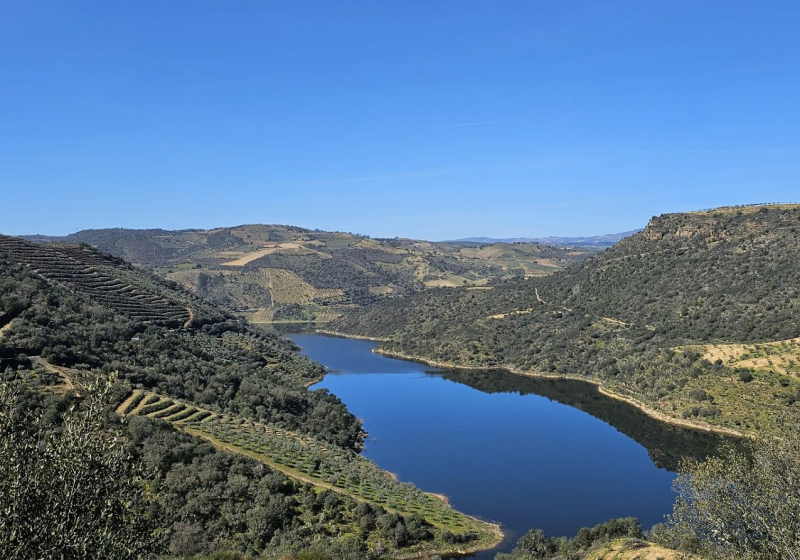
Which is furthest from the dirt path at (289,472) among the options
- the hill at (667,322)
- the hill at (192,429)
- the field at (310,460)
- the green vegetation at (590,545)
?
the hill at (667,322)

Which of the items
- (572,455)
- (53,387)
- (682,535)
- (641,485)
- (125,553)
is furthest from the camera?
(572,455)

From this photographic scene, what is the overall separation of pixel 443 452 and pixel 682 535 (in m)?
44.9

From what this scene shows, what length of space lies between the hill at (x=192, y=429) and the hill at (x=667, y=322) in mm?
43415

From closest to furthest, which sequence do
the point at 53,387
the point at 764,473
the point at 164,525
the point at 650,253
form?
the point at 164,525 < the point at 764,473 < the point at 53,387 < the point at 650,253

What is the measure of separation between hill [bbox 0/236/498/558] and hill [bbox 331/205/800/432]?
43415 mm

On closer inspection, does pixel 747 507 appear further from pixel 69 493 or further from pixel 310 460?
pixel 310 460

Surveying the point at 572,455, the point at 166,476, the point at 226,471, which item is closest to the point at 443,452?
the point at 572,455

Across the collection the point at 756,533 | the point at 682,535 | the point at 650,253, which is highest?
the point at 650,253

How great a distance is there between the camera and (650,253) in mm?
135250

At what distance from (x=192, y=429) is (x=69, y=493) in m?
44.7

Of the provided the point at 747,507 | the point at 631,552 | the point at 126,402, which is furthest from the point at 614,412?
the point at 126,402

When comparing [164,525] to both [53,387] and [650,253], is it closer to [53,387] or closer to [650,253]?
[53,387]

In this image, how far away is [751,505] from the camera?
21891 mm

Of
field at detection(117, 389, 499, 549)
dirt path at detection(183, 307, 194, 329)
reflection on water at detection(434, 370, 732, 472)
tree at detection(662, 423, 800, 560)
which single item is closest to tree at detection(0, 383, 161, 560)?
tree at detection(662, 423, 800, 560)
